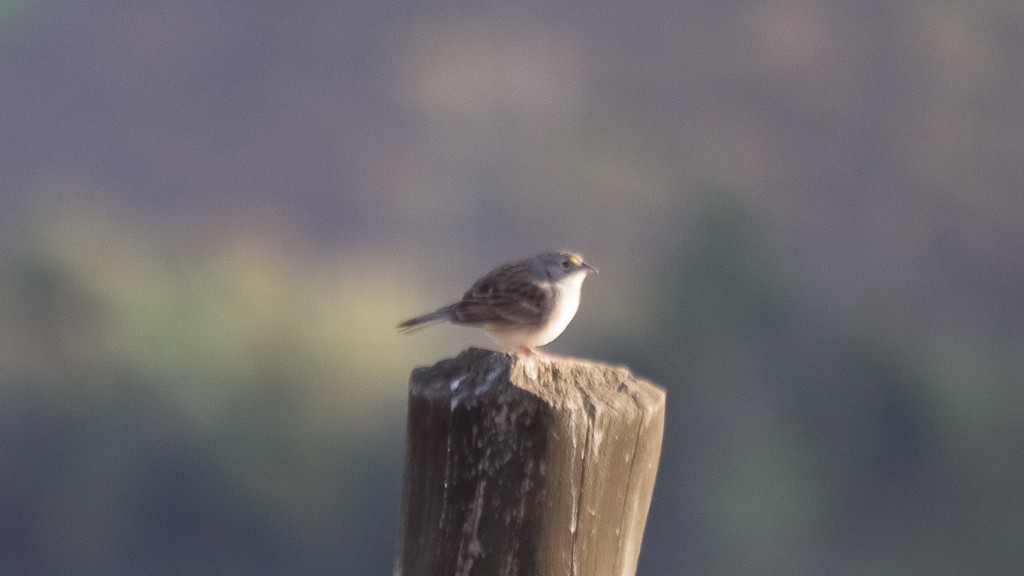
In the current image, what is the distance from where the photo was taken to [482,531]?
235 cm

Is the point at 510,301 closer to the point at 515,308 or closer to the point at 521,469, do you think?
the point at 515,308

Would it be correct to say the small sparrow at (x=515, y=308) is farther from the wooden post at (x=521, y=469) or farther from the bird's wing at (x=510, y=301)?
the wooden post at (x=521, y=469)

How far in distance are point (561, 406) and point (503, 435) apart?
0.47ft

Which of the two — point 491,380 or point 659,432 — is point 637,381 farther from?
point 491,380

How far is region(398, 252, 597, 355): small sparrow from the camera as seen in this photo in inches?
173

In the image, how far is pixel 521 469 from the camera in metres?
2.31

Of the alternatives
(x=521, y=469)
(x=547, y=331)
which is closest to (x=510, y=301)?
(x=547, y=331)

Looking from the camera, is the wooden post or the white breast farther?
the white breast

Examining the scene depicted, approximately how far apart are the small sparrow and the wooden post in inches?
74.9

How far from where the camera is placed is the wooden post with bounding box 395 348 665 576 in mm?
2320

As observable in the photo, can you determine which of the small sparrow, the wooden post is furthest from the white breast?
the wooden post

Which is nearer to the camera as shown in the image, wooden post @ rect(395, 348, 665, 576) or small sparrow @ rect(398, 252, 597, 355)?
wooden post @ rect(395, 348, 665, 576)

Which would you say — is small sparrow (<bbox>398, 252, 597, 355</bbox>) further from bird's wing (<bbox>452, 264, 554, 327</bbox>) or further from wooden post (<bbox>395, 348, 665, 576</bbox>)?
wooden post (<bbox>395, 348, 665, 576</bbox>)

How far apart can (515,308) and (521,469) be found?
6.87 ft
